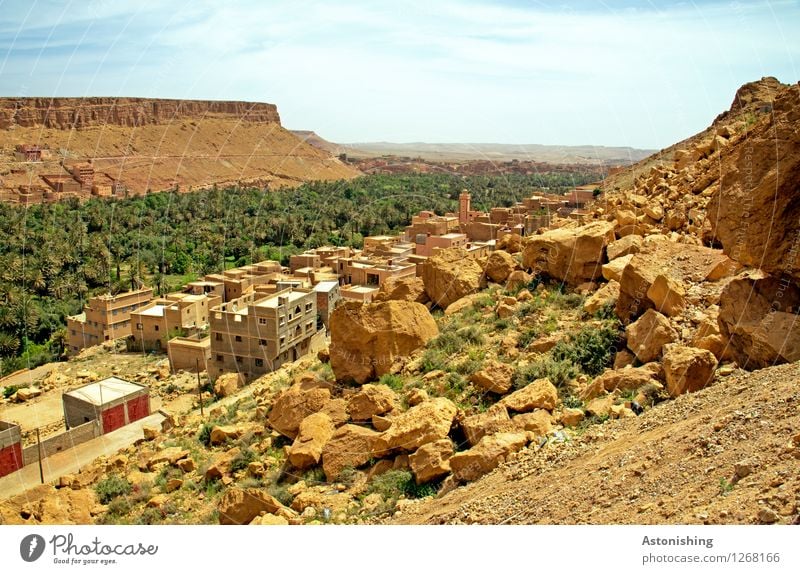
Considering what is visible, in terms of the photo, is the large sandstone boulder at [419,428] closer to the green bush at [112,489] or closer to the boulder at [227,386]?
the green bush at [112,489]

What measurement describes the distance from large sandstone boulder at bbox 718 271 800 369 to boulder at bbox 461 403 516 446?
2320 mm

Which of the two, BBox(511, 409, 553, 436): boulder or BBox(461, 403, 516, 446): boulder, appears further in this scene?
BBox(461, 403, 516, 446): boulder

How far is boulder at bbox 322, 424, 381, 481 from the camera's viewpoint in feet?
23.4

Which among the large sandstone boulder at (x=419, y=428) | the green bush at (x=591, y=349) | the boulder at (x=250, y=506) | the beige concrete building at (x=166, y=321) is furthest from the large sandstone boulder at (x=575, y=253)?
the beige concrete building at (x=166, y=321)

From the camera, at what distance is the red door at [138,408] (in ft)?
52.7

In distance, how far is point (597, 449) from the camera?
5539 mm

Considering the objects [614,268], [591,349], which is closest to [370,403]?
[591,349]

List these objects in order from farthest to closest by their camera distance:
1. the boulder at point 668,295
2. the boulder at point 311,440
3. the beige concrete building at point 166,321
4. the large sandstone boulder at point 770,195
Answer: the beige concrete building at point 166,321 → the boulder at point 668,295 → the boulder at point 311,440 → the large sandstone boulder at point 770,195

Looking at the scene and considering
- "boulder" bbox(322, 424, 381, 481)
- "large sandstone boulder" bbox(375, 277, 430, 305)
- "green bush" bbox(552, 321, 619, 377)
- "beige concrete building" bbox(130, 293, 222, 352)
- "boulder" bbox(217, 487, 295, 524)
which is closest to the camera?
"boulder" bbox(217, 487, 295, 524)

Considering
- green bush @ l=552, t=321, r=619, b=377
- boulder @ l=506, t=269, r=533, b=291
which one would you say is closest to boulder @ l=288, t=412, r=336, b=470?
green bush @ l=552, t=321, r=619, b=377

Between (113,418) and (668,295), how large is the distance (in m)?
13.2

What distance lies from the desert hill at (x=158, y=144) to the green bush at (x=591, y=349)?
57.5 metres

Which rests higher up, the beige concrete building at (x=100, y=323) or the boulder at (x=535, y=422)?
the boulder at (x=535, y=422)

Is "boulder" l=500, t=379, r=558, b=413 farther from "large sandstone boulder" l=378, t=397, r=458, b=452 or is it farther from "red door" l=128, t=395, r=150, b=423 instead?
"red door" l=128, t=395, r=150, b=423
